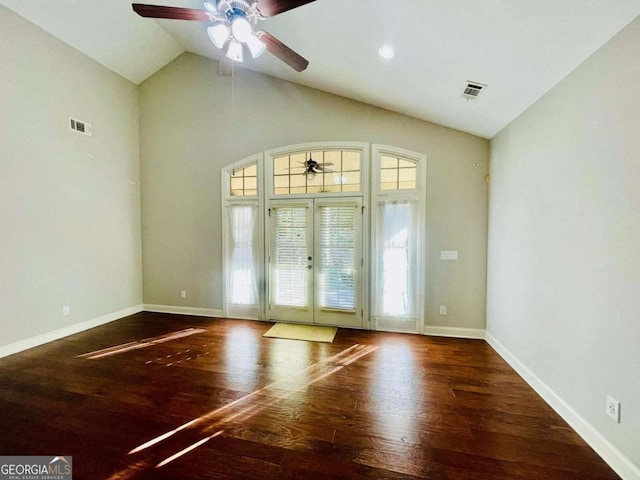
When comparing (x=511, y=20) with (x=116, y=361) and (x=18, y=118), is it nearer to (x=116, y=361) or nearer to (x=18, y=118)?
(x=116, y=361)

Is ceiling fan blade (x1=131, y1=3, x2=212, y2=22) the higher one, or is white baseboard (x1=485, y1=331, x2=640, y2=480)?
ceiling fan blade (x1=131, y1=3, x2=212, y2=22)

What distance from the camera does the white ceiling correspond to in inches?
72.1

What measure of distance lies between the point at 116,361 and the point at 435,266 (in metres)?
4.24

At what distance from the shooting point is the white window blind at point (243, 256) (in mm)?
4543

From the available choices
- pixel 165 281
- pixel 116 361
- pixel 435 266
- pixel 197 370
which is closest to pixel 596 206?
pixel 435 266

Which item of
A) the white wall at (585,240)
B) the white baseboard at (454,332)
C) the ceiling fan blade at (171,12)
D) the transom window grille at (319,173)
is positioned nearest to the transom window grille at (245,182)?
the transom window grille at (319,173)

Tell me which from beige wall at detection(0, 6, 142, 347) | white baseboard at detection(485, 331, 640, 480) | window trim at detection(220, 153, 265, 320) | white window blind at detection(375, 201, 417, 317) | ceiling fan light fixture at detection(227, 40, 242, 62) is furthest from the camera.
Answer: window trim at detection(220, 153, 265, 320)

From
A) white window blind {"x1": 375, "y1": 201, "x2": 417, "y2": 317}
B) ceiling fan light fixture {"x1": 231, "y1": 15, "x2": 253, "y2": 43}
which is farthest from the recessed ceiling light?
white window blind {"x1": 375, "y1": 201, "x2": 417, "y2": 317}

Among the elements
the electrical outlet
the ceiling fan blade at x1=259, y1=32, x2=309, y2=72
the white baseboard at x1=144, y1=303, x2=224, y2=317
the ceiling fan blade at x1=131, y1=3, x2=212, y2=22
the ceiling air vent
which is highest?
the ceiling fan blade at x1=131, y1=3, x2=212, y2=22

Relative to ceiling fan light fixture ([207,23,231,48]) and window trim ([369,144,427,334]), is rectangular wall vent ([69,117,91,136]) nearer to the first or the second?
ceiling fan light fixture ([207,23,231,48])

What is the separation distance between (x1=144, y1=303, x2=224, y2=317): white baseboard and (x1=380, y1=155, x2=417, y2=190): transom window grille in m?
3.55

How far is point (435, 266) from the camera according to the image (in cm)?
390

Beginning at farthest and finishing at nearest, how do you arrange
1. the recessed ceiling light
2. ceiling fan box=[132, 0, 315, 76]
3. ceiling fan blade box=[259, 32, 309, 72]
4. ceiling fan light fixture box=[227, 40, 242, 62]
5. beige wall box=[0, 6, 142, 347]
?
beige wall box=[0, 6, 142, 347], the recessed ceiling light, ceiling fan light fixture box=[227, 40, 242, 62], ceiling fan blade box=[259, 32, 309, 72], ceiling fan box=[132, 0, 315, 76]

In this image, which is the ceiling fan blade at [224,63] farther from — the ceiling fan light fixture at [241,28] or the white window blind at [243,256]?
the white window blind at [243,256]
